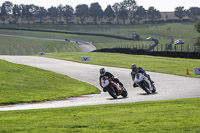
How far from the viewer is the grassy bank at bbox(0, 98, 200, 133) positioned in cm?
915

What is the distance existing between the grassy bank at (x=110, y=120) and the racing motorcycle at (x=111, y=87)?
15.1 ft

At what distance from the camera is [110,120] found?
10344 mm

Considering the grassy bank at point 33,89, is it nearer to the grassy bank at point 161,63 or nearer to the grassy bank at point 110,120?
the grassy bank at point 110,120

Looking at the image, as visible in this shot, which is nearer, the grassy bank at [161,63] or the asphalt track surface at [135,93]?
the asphalt track surface at [135,93]

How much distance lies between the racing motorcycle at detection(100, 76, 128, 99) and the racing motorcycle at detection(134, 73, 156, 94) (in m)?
1.25

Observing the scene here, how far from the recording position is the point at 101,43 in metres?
113

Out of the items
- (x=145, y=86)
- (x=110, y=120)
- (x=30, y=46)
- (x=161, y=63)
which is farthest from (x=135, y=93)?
(x=30, y=46)

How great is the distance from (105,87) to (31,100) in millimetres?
3452

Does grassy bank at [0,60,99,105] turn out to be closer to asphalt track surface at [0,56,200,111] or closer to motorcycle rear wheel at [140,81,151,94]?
asphalt track surface at [0,56,200,111]

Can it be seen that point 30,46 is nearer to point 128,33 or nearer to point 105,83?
point 128,33

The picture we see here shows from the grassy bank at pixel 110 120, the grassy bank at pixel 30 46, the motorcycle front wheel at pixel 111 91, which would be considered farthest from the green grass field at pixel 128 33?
the grassy bank at pixel 110 120

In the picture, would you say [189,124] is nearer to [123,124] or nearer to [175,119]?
[175,119]

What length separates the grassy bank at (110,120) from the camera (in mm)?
9148

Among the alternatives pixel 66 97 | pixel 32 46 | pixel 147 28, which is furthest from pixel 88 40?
pixel 66 97
